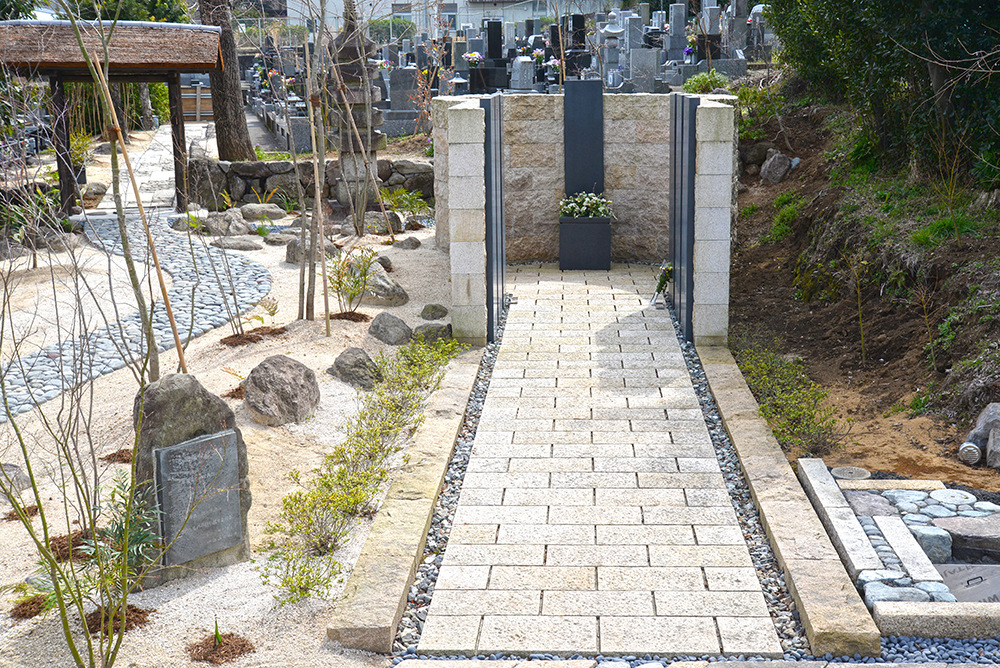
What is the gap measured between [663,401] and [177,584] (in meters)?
3.78

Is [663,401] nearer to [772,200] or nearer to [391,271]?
[391,271]

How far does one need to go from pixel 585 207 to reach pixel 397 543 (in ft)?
23.3

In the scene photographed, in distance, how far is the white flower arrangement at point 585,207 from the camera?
1088cm

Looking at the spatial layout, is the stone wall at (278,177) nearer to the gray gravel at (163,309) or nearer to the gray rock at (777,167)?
the gray gravel at (163,309)

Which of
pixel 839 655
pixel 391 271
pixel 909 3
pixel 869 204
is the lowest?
pixel 839 655

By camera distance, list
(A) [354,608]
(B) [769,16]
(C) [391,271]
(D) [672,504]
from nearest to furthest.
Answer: (A) [354,608], (D) [672,504], (C) [391,271], (B) [769,16]

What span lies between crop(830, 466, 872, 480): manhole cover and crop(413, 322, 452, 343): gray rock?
3.81 metres

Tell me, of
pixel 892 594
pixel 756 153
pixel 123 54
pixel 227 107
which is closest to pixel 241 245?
pixel 123 54

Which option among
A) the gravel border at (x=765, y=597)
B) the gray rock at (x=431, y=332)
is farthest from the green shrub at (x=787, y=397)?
the gray rock at (x=431, y=332)

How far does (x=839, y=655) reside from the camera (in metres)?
3.64

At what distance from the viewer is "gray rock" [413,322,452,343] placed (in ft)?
26.1

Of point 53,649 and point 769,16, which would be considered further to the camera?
point 769,16

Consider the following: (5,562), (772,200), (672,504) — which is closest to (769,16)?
(772,200)

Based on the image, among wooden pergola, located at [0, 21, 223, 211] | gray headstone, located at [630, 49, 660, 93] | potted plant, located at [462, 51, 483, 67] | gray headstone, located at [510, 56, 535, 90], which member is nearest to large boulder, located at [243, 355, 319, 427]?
wooden pergola, located at [0, 21, 223, 211]
